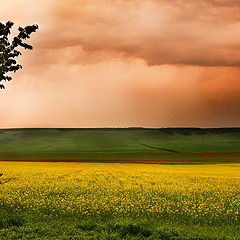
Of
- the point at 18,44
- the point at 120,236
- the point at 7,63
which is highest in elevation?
the point at 18,44

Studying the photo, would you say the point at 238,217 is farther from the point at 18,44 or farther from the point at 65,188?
the point at 18,44

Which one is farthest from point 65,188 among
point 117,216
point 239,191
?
point 239,191

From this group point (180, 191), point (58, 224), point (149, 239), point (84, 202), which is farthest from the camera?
point (180, 191)

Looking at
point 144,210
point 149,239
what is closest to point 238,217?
point 144,210

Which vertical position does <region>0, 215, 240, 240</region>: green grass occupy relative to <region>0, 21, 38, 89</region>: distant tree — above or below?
below

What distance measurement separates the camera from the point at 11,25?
14953 mm

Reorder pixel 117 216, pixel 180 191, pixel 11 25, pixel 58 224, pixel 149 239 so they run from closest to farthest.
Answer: pixel 149 239, pixel 58 224, pixel 117 216, pixel 11 25, pixel 180 191

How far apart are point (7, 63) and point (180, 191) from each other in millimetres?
12222

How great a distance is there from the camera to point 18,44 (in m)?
15.4

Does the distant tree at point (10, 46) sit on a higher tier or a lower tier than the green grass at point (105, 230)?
higher

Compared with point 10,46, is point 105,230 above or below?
below

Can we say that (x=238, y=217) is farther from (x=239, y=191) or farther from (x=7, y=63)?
(x=7, y=63)

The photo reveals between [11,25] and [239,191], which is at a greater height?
[11,25]

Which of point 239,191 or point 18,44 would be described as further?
point 239,191
